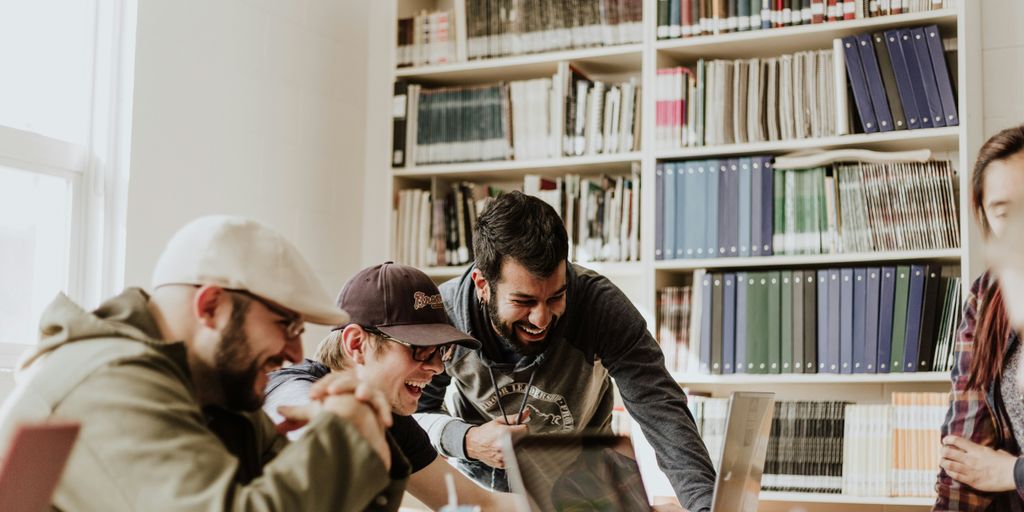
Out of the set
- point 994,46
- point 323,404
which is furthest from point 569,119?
point 323,404

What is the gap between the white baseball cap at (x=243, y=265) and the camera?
1.24 meters

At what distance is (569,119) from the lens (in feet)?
12.6

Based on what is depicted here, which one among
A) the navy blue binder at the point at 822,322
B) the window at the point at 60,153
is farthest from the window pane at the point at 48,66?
the navy blue binder at the point at 822,322

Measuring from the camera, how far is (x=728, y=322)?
354 cm

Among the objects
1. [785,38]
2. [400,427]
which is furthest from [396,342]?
[785,38]

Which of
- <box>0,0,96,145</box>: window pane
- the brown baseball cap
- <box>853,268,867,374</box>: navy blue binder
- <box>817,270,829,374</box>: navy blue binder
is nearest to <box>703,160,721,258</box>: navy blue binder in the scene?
<box>817,270,829,374</box>: navy blue binder

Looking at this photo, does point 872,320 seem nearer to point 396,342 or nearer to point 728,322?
point 728,322

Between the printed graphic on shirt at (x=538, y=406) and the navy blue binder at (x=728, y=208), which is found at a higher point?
the navy blue binder at (x=728, y=208)

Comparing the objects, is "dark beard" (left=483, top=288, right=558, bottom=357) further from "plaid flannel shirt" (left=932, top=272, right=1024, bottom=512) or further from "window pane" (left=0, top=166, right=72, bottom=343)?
"window pane" (left=0, top=166, right=72, bottom=343)

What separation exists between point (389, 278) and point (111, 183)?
1.48 m

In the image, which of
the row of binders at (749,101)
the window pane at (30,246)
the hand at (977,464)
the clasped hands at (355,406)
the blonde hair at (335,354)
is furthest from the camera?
the row of binders at (749,101)

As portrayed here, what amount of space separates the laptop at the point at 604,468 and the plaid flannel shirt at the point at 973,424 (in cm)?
62

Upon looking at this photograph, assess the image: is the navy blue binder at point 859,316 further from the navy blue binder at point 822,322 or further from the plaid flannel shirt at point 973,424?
the plaid flannel shirt at point 973,424

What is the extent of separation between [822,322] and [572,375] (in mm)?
1295
